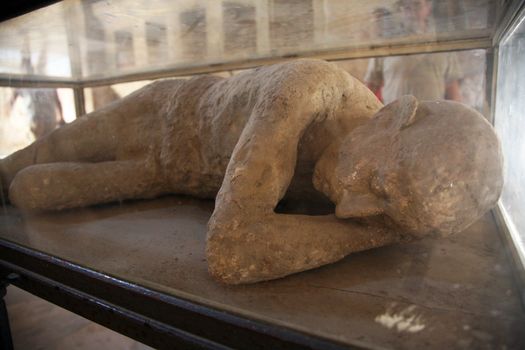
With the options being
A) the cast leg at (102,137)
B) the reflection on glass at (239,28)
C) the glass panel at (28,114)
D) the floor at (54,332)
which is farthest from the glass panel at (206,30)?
the floor at (54,332)

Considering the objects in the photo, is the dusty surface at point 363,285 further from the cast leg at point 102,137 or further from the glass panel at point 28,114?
the glass panel at point 28,114

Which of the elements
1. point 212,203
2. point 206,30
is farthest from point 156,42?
point 212,203

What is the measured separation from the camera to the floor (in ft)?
8.29

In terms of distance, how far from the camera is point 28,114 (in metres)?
2.47

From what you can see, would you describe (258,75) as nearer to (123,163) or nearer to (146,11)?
(146,11)

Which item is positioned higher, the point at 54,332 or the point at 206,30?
the point at 206,30

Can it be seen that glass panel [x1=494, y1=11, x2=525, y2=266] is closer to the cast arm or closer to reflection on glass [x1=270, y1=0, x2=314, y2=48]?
the cast arm

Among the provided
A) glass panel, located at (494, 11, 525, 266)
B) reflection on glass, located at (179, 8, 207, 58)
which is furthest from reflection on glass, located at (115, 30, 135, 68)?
glass panel, located at (494, 11, 525, 266)

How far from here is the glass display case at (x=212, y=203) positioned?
1060 mm

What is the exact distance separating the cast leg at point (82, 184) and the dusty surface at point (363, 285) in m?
0.25

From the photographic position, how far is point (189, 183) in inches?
87.3

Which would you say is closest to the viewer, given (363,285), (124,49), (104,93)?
(363,285)

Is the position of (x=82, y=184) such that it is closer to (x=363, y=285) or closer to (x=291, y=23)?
(x=291, y=23)

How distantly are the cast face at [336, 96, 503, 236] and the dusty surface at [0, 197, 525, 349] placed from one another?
0.62 feet
